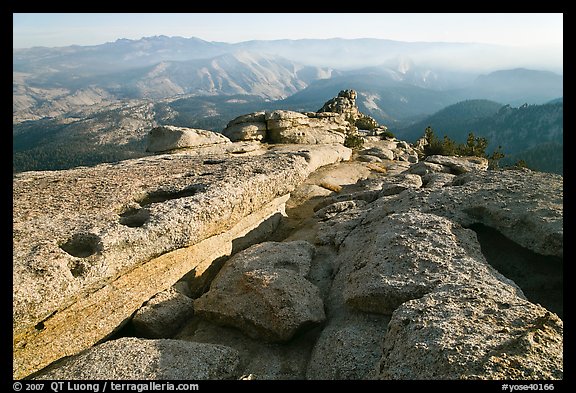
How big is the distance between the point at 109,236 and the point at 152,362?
500 centimetres

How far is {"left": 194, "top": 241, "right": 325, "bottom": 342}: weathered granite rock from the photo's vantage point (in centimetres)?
1084

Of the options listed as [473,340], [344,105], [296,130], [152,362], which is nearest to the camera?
[473,340]

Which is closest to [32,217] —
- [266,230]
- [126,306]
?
[126,306]

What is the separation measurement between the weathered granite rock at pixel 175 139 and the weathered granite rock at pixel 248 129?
7.85 meters

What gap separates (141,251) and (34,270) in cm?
336

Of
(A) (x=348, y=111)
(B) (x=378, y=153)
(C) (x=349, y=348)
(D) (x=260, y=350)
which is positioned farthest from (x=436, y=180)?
(A) (x=348, y=111)

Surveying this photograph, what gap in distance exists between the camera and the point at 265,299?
446 inches

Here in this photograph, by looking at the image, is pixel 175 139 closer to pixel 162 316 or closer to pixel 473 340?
pixel 162 316

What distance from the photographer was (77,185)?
55.7ft

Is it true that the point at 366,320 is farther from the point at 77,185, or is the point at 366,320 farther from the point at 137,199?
the point at 77,185

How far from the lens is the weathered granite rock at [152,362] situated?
907 centimetres

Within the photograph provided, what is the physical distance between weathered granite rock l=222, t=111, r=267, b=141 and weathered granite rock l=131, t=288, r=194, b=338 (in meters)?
28.7
